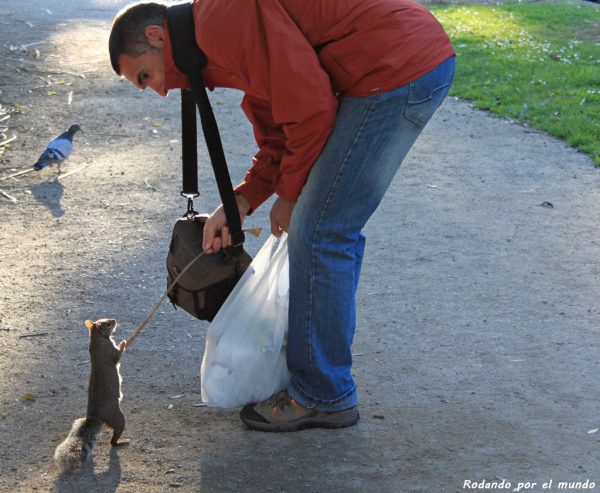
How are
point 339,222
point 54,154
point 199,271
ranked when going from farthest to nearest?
point 54,154 → point 199,271 → point 339,222

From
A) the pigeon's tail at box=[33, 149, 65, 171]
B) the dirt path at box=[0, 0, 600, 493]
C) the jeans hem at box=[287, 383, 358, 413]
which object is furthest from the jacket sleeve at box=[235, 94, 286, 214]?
the pigeon's tail at box=[33, 149, 65, 171]

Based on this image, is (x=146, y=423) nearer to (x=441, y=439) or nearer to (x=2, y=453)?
(x=2, y=453)

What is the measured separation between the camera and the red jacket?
2.67 m

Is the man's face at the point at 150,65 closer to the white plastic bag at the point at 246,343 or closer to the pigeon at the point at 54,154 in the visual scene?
the white plastic bag at the point at 246,343

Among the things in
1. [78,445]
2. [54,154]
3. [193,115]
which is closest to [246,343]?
[78,445]

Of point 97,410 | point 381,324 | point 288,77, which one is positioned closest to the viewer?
point 288,77

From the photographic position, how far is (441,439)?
3.24 m

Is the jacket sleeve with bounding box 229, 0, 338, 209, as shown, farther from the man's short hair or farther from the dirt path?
the dirt path

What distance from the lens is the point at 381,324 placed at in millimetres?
4188

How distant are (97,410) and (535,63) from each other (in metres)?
7.72

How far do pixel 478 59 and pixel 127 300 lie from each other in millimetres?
6634

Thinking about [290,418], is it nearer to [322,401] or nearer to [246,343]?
[322,401]

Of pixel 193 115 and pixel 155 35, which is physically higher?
pixel 155 35

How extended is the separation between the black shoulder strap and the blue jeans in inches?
9.2
